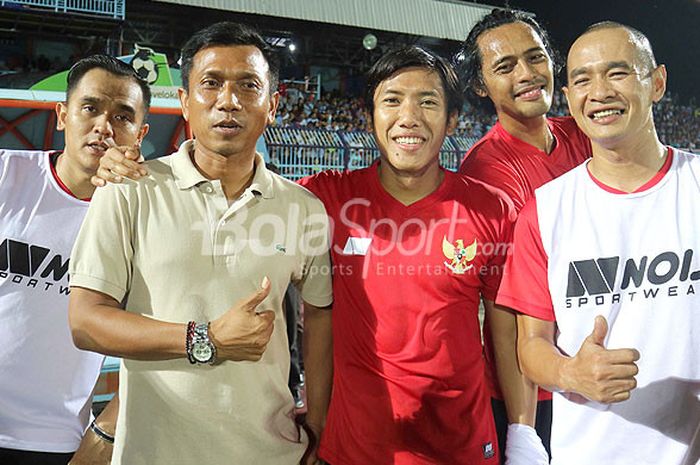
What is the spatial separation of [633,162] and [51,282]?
2199mm

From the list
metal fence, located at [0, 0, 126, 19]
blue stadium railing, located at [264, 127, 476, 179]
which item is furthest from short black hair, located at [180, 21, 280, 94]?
metal fence, located at [0, 0, 126, 19]

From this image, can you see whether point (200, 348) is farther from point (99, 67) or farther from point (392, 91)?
point (99, 67)

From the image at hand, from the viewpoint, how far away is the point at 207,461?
178 cm

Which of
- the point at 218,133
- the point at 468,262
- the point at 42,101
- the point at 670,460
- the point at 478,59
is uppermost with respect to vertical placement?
the point at 42,101

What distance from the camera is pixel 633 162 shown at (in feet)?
6.09

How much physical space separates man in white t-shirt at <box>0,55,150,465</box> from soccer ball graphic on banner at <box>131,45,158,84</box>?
13.0ft

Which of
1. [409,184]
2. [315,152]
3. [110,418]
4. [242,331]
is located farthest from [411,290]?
[315,152]

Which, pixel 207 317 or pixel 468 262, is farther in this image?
pixel 468 262

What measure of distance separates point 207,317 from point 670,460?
1.52 metres

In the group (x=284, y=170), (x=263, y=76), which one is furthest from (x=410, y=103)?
(x=284, y=170)

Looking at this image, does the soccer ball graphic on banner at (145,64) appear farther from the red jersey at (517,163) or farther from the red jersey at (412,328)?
the red jersey at (412,328)

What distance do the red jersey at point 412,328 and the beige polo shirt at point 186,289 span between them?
0.28 metres

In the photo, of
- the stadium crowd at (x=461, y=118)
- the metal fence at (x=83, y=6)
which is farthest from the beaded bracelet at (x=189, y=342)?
the metal fence at (x=83, y=6)

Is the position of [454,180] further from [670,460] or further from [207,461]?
[207,461]
